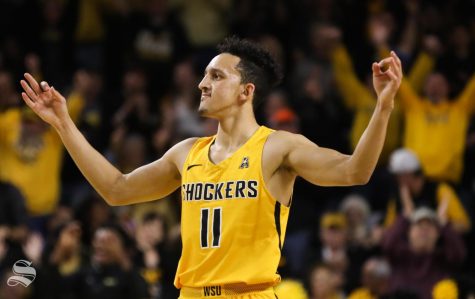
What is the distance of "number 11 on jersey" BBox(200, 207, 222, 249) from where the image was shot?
6.10 metres

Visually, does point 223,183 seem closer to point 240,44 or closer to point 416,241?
point 240,44

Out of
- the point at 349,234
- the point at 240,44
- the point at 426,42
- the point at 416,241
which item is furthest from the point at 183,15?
the point at 240,44

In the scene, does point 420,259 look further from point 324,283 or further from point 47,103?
point 47,103

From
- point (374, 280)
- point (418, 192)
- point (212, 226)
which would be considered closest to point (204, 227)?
point (212, 226)

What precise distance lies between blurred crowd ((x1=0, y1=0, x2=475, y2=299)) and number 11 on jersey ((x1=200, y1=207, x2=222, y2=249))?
3722mm

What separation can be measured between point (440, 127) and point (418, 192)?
1.42 metres

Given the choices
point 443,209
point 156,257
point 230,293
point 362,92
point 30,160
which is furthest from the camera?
point 362,92

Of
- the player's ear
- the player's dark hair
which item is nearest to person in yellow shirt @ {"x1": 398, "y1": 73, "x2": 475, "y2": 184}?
the player's dark hair

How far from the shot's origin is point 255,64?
6.50 meters

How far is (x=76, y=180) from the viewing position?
1314 cm

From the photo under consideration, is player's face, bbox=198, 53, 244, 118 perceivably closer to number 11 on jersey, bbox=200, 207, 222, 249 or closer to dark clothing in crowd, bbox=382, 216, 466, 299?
number 11 on jersey, bbox=200, 207, 222, 249

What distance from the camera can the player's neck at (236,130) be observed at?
21.0ft

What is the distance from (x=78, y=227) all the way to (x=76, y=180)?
6.82ft

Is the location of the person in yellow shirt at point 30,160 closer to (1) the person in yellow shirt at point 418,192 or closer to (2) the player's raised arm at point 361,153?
(1) the person in yellow shirt at point 418,192
